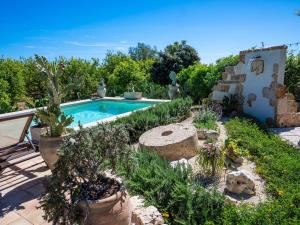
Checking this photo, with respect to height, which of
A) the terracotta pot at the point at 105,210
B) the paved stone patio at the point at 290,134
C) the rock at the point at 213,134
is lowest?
the paved stone patio at the point at 290,134

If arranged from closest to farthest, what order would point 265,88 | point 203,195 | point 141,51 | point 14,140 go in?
point 203,195, point 14,140, point 265,88, point 141,51

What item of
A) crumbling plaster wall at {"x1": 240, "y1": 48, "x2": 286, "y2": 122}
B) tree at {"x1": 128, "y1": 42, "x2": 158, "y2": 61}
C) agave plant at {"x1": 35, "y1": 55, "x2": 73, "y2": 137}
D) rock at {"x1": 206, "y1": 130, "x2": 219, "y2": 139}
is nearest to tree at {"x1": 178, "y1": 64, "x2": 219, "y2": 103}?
crumbling plaster wall at {"x1": 240, "y1": 48, "x2": 286, "y2": 122}

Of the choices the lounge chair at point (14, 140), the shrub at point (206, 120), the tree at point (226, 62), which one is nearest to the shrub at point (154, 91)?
the tree at point (226, 62)

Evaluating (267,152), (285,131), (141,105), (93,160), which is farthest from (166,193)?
(141,105)

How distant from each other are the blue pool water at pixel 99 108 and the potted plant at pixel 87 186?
9833mm

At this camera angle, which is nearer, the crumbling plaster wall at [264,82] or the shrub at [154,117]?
the shrub at [154,117]

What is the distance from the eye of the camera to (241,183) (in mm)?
3842

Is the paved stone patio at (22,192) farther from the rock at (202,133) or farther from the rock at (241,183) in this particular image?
the rock at (202,133)

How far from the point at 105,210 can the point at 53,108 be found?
253 centimetres

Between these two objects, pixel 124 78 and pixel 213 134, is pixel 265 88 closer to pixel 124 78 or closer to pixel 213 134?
pixel 213 134

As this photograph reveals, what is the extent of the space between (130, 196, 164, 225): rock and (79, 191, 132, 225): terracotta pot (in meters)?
0.46

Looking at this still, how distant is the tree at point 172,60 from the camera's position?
18.4 metres

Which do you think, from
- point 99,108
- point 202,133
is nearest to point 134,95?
point 99,108

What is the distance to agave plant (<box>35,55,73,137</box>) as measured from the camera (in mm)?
4160
